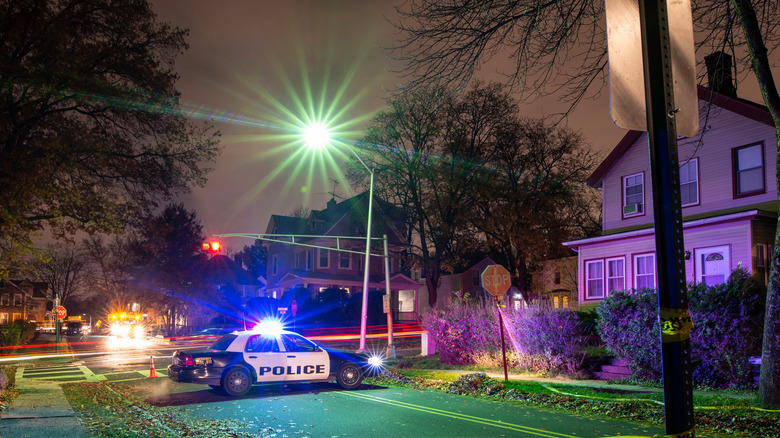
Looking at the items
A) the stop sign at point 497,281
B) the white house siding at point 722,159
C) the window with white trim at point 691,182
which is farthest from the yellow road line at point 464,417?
the window with white trim at point 691,182

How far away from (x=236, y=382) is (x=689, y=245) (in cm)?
1657

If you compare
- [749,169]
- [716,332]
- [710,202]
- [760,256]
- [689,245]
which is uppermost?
[749,169]

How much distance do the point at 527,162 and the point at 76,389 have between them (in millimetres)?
30505

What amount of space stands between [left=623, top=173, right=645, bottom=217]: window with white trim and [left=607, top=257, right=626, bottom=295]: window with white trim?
6.41ft

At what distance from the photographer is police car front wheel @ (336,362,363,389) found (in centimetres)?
1524

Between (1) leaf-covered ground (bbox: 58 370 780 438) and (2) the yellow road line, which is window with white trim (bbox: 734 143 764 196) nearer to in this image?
(1) leaf-covered ground (bbox: 58 370 780 438)

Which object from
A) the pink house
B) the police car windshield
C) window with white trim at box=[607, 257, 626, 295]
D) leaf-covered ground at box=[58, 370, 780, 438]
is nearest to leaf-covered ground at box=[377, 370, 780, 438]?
leaf-covered ground at box=[58, 370, 780, 438]

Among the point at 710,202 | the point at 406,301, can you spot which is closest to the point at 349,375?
the point at 710,202

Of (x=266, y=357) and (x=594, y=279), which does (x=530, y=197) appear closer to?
(x=594, y=279)

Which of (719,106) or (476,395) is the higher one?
(719,106)

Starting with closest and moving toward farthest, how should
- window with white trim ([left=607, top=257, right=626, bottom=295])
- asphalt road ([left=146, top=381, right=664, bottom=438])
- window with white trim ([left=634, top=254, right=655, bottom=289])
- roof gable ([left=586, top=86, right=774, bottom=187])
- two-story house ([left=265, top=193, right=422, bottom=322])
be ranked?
asphalt road ([left=146, top=381, right=664, bottom=438])
roof gable ([left=586, top=86, right=774, bottom=187])
window with white trim ([left=634, top=254, right=655, bottom=289])
window with white trim ([left=607, top=257, right=626, bottom=295])
two-story house ([left=265, top=193, right=422, bottom=322])

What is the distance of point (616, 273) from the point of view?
1005 inches

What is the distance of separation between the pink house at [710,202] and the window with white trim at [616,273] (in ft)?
0.14


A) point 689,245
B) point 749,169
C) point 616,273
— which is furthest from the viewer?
point 616,273
